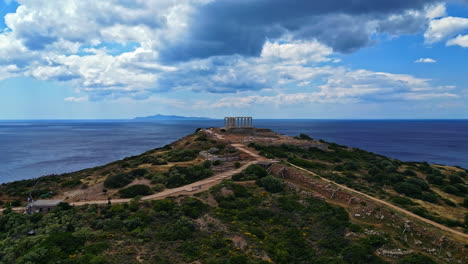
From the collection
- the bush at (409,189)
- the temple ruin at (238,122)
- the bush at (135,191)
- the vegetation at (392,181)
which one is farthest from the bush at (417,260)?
the temple ruin at (238,122)

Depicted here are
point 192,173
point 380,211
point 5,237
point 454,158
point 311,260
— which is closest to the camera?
point 311,260

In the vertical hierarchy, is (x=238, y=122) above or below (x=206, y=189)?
above

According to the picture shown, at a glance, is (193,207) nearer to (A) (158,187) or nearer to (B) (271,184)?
(A) (158,187)

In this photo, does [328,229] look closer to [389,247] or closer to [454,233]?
[389,247]

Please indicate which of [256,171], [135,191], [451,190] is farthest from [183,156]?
[451,190]

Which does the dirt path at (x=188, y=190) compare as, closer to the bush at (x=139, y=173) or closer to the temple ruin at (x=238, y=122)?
the bush at (x=139, y=173)

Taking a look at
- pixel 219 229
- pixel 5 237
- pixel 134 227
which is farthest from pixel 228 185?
pixel 5 237

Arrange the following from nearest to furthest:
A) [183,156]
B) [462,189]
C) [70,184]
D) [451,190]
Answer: [70,184], [451,190], [462,189], [183,156]
